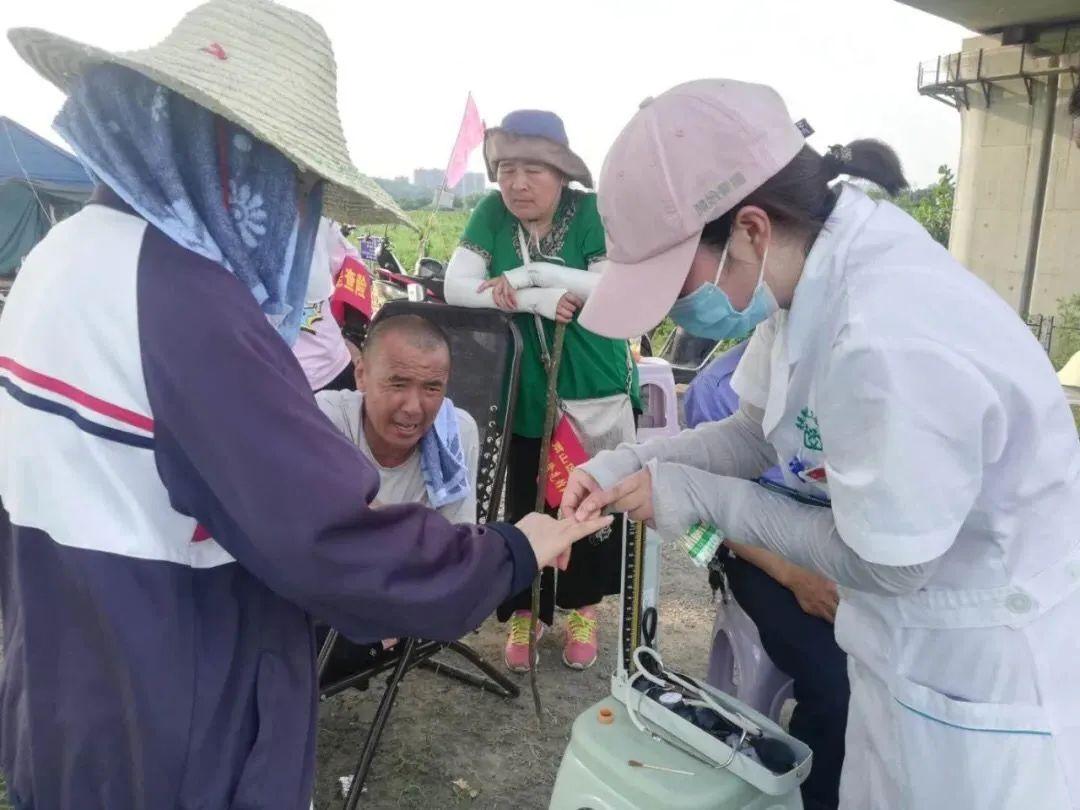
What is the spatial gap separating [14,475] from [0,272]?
1363 cm

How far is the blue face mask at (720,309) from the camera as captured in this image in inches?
54.6

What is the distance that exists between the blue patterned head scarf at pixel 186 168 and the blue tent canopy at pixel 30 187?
13.5 meters

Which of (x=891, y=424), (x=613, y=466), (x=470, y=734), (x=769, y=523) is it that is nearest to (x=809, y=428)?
(x=769, y=523)

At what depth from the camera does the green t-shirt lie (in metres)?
3.08

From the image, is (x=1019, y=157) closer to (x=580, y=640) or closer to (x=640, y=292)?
(x=580, y=640)

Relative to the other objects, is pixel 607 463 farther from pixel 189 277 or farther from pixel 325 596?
pixel 189 277

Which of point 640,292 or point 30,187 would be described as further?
point 30,187

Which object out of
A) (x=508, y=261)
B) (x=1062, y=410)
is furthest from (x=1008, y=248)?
(x=1062, y=410)

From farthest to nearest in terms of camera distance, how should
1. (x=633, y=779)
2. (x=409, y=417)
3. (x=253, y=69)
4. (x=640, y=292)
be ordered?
(x=409, y=417), (x=633, y=779), (x=640, y=292), (x=253, y=69)

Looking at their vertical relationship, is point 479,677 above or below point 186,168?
below

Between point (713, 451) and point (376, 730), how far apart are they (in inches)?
56.5

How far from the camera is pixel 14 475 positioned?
104cm

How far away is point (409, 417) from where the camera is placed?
Answer: 8.57ft

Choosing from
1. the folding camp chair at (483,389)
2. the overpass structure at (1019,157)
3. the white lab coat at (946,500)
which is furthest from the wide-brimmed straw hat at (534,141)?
the overpass structure at (1019,157)
